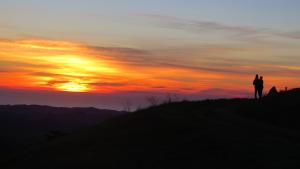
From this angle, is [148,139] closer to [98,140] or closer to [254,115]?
[98,140]

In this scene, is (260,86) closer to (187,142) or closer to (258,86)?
(258,86)

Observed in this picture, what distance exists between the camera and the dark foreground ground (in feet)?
92.9

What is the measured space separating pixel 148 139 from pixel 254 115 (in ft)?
32.8

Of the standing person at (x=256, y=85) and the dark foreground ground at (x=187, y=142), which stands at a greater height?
the standing person at (x=256, y=85)

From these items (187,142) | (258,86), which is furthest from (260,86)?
(187,142)

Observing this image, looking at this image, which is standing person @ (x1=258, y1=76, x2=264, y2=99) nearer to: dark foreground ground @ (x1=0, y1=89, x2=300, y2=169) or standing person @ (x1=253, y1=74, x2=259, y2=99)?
standing person @ (x1=253, y1=74, x2=259, y2=99)

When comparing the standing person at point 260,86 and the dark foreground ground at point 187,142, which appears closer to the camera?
the dark foreground ground at point 187,142

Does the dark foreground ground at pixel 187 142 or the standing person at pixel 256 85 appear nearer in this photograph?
the dark foreground ground at pixel 187 142

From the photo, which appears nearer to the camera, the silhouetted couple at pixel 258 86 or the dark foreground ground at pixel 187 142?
the dark foreground ground at pixel 187 142

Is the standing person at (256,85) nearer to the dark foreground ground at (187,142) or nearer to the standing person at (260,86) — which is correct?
the standing person at (260,86)

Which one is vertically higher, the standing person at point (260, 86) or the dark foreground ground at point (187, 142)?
the standing person at point (260, 86)

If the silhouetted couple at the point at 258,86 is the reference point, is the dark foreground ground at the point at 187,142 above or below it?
below

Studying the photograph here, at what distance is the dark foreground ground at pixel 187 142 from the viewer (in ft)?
92.9

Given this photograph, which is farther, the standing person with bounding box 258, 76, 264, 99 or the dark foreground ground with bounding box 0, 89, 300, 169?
the standing person with bounding box 258, 76, 264, 99
